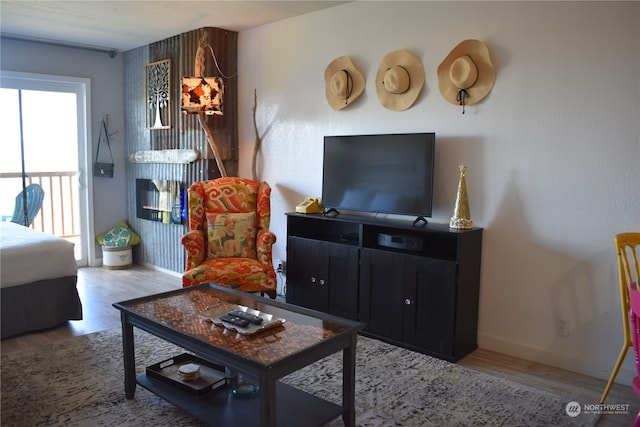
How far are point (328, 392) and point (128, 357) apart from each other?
40.2 inches

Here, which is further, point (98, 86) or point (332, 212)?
point (98, 86)

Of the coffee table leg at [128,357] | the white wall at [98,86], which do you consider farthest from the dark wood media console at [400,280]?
the white wall at [98,86]

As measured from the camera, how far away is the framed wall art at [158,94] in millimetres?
5133

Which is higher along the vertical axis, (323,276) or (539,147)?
(539,147)

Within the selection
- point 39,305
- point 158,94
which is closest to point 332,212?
point 39,305

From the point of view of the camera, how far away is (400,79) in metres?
3.50

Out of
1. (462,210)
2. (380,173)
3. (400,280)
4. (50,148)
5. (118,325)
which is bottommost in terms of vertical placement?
(118,325)

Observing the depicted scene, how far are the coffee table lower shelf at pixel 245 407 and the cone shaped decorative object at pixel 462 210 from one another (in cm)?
144

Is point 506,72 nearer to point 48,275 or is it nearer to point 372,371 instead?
point 372,371

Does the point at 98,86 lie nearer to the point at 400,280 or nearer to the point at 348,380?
the point at 400,280

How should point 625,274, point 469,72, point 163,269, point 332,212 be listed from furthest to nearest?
1. point 163,269
2. point 332,212
3. point 469,72
4. point 625,274

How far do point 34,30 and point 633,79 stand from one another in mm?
4921

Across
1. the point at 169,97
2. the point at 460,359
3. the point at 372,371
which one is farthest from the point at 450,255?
the point at 169,97

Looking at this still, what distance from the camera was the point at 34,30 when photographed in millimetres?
4766
